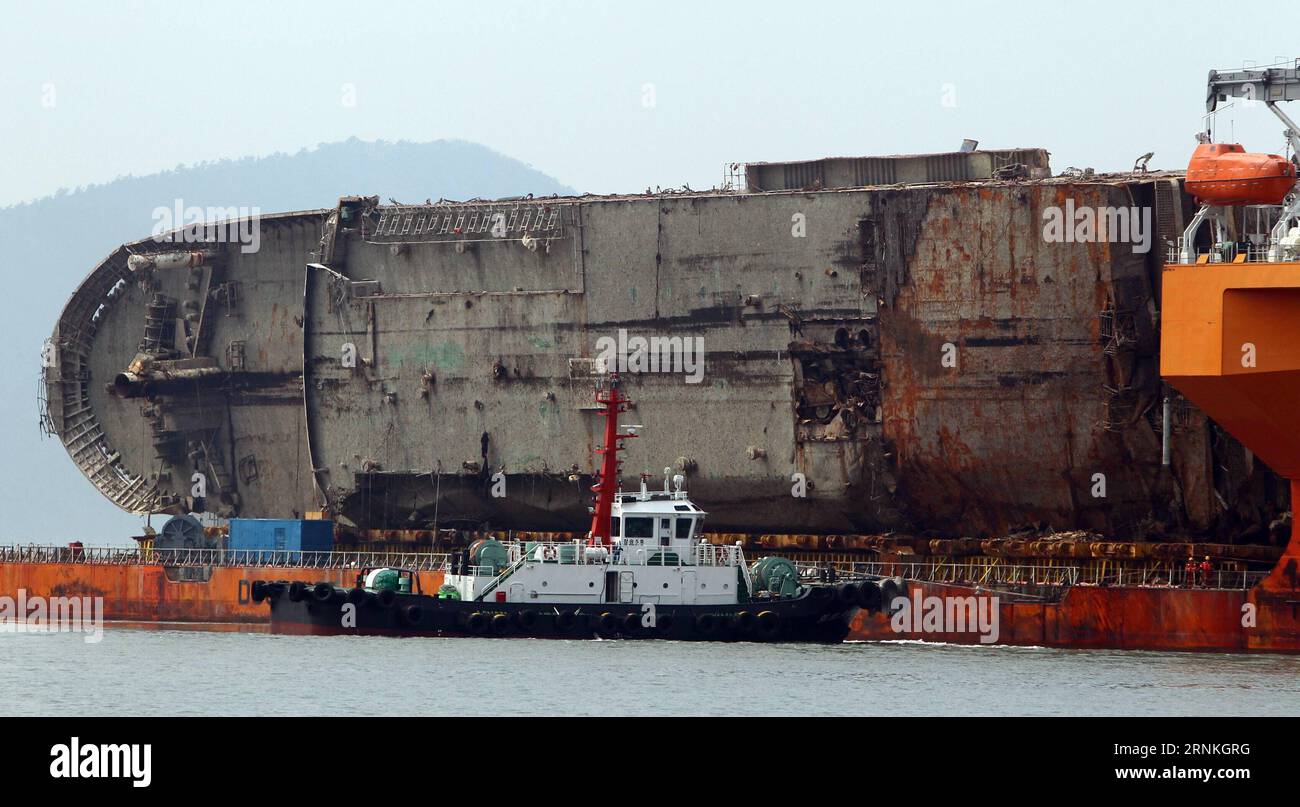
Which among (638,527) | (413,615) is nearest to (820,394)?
(638,527)

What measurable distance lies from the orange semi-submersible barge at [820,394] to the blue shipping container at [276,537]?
301mm

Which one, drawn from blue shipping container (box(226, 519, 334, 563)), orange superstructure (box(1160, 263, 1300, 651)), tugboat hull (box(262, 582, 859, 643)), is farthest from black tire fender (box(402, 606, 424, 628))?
orange superstructure (box(1160, 263, 1300, 651))

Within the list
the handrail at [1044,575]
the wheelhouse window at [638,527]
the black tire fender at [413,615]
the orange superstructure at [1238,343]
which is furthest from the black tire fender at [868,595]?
the black tire fender at [413,615]

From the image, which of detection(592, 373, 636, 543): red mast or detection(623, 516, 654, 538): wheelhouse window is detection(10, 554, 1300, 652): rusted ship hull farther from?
detection(592, 373, 636, 543): red mast

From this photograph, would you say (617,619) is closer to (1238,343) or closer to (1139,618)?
(1139,618)

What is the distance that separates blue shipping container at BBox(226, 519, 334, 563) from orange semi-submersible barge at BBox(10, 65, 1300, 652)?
0.30m

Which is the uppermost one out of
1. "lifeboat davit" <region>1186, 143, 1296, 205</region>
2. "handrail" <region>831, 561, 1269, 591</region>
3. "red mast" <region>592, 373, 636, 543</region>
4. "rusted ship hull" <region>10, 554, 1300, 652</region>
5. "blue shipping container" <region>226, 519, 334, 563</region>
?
"lifeboat davit" <region>1186, 143, 1296, 205</region>

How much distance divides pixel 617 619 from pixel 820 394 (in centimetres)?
1032

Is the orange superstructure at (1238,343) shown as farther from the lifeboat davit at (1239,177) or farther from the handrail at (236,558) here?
the handrail at (236,558)

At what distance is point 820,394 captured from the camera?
55.3m

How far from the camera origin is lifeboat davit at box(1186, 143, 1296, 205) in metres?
45.6

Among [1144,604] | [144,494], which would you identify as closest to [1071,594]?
[1144,604]

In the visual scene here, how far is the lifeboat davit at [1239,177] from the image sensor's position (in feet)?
149

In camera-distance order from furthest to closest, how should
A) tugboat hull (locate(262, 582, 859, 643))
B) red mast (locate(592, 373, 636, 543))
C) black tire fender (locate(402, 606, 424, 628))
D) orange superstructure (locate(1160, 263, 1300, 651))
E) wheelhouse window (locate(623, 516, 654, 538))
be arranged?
red mast (locate(592, 373, 636, 543))
black tire fender (locate(402, 606, 424, 628))
wheelhouse window (locate(623, 516, 654, 538))
tugboat hull (locate(262, 582, 859, 643))
orange superstructure (locate(1160, 263, 1300, 651))
